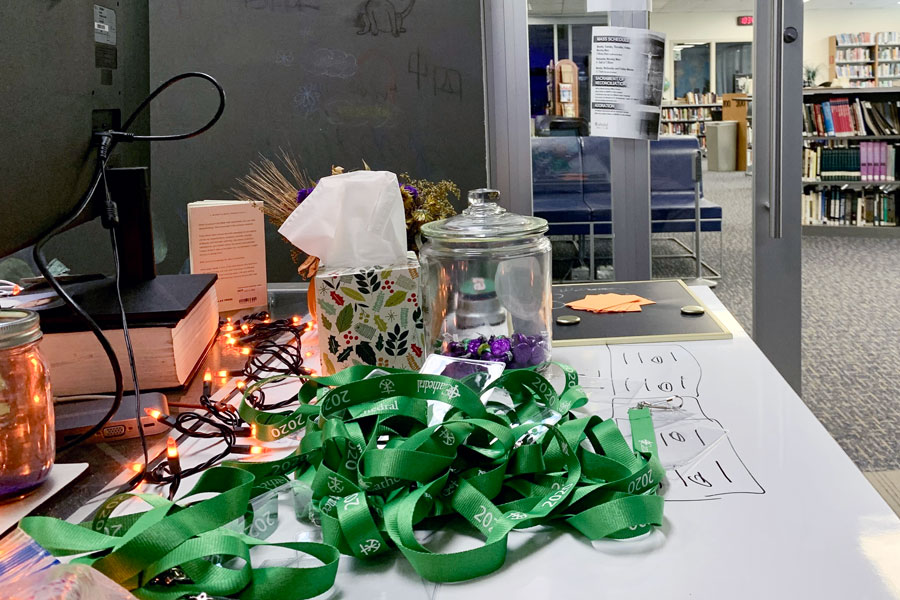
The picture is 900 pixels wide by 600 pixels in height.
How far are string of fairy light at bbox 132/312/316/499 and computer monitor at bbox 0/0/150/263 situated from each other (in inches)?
9.9

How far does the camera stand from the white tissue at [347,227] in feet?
3.42

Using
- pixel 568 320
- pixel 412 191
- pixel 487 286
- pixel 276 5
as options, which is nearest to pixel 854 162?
pixel 276 5

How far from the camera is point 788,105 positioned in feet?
8.18

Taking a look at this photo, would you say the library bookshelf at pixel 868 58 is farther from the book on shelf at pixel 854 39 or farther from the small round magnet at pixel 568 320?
the small round magnet at pixel 568 320

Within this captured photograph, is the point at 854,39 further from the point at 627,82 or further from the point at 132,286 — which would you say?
the point at 132,286

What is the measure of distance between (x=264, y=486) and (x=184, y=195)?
219cm

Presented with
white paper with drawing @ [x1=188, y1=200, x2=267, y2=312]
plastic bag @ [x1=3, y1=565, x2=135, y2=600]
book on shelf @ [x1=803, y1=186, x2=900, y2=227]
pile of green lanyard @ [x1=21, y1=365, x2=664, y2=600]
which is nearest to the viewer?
plastic bag @ [x1=3, y1=565, x2=135, y2=600]

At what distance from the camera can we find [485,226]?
1016 mm

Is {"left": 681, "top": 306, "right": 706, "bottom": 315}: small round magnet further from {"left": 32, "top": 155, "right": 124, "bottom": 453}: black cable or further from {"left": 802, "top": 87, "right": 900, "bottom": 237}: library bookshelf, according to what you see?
{"left": 802, "top": 87, "right": 900, "bottom": 237}: library bookshelf

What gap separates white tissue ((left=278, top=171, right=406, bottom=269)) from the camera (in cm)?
104

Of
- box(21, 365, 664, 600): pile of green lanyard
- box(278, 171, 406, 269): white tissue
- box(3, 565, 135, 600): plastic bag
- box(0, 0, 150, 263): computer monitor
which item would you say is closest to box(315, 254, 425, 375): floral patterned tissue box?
box(278, 171, 406, 269): white tissue

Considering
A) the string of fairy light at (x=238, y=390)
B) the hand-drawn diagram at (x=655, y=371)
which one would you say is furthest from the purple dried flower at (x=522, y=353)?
the string of fairy light at (x=238, y=390)

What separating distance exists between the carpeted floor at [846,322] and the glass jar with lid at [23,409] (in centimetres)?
245

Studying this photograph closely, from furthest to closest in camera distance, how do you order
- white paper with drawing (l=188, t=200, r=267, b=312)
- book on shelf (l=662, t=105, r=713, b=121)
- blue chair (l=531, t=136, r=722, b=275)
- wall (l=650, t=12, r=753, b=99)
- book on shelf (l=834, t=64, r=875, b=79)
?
wall (l=650, t=12, r=753, b=99)
book on shelf (l=662, t=105, r=713, b=121)
book on shelf (l=834, t=64, r=875, b=79)
blue chair (l=531, t=136, r=722, b=275)
white paper with drawing (l=188, t=200, r=267, b=312)
